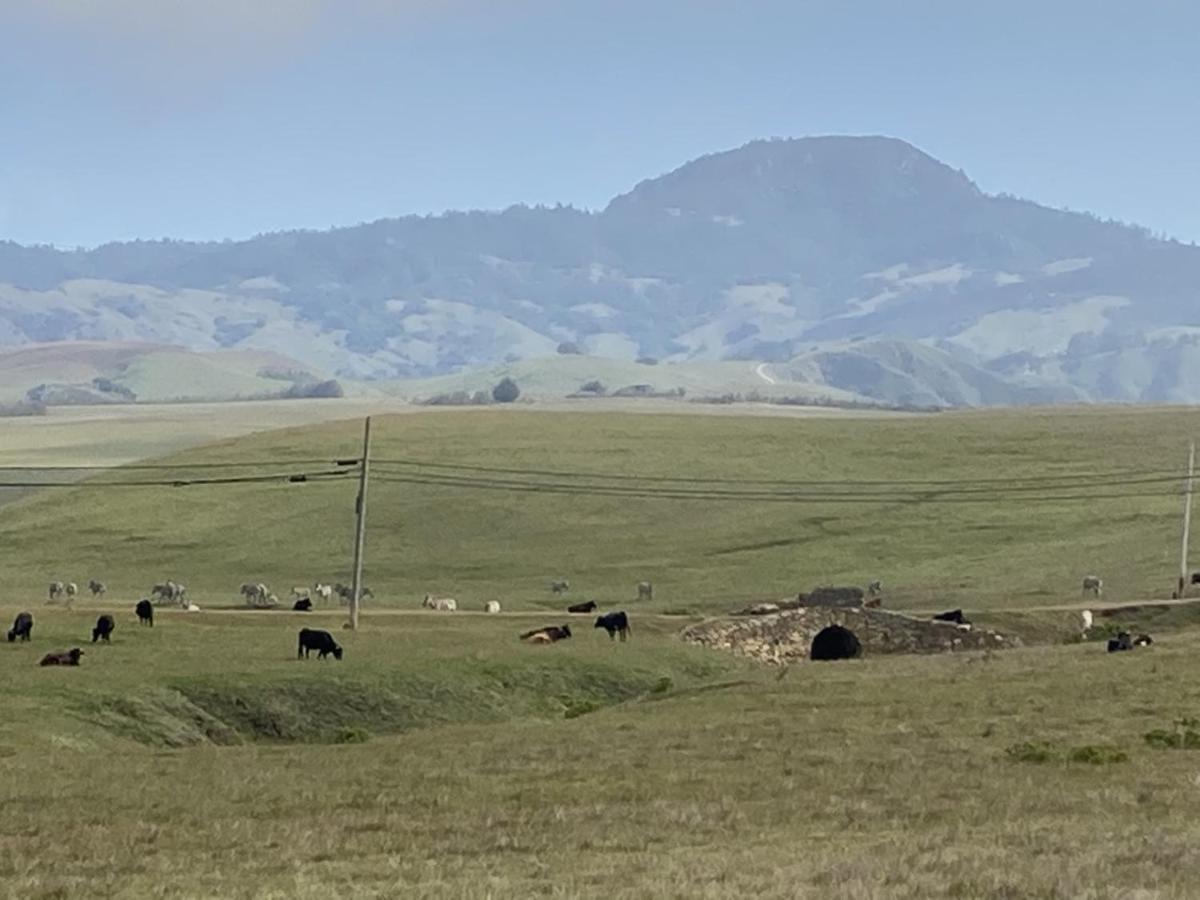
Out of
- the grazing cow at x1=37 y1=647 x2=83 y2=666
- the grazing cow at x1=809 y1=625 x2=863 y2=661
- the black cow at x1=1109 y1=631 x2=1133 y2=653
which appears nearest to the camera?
the grazing cow at x1=37 y1=647 x2=83 y2=666

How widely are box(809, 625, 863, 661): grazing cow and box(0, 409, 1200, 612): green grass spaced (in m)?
19.8

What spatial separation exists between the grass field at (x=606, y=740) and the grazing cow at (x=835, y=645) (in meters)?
3.14

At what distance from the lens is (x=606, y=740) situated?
109 feet

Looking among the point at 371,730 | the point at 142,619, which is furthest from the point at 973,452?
the point at 371,730

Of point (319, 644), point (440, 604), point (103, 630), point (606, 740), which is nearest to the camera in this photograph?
point (606, 740)

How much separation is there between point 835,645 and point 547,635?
950 centimetres

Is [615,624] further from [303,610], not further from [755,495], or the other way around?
[755,495]

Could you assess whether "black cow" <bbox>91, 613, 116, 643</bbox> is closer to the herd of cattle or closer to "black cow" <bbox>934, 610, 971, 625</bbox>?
the herd of cattle

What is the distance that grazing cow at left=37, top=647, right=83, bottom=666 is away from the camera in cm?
4838

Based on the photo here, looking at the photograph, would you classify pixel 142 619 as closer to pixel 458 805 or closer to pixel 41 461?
pixel 458 805

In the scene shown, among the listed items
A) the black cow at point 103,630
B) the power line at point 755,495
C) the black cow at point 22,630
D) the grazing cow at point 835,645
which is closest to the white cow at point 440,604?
the grazing cow at point 835,645

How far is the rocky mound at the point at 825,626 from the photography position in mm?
64562

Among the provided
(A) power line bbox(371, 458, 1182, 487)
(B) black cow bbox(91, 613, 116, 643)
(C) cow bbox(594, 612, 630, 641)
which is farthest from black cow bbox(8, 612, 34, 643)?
(A) power line bbox(371, 458, 1182, 487)

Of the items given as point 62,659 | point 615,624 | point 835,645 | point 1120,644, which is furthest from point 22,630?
point 1120,644
